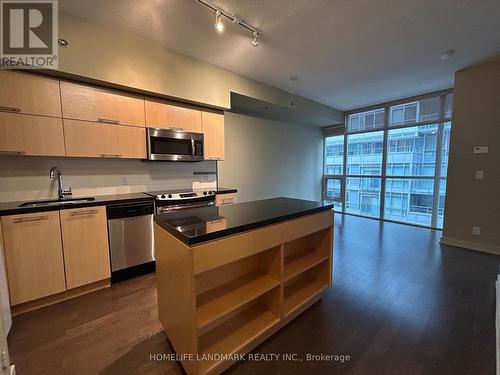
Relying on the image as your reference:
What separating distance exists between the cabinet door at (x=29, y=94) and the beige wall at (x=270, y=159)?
2.40 m

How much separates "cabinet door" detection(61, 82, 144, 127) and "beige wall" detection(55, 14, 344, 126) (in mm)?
183

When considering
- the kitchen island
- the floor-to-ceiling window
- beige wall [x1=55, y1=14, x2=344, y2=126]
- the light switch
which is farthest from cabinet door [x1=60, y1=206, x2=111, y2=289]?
the floor-to-ceiling window

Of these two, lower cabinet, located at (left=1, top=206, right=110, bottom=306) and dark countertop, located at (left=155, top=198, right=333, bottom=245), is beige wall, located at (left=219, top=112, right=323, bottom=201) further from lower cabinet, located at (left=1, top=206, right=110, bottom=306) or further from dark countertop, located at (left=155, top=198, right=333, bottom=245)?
dark countertop, located at (left=155, top=198, right=333, bottom=245)

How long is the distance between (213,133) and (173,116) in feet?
2.18

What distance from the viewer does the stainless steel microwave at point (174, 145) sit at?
275cm

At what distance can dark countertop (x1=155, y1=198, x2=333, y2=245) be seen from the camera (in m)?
1.17

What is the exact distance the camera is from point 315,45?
8.57ft

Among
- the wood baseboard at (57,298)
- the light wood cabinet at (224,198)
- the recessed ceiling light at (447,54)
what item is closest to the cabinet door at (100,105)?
the light wood cabinet at (224,198)

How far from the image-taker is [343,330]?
1.71 metres

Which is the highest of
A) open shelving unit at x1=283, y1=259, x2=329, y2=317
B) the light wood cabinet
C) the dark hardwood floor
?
the light wood cabinet

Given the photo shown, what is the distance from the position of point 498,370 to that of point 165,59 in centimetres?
403

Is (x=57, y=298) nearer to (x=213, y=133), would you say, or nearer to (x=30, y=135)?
(x=30, y=135)

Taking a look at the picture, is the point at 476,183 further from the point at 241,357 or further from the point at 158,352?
the point at 158,352

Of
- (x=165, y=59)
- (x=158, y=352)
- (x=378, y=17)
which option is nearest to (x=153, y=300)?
(x=158, y=352)
